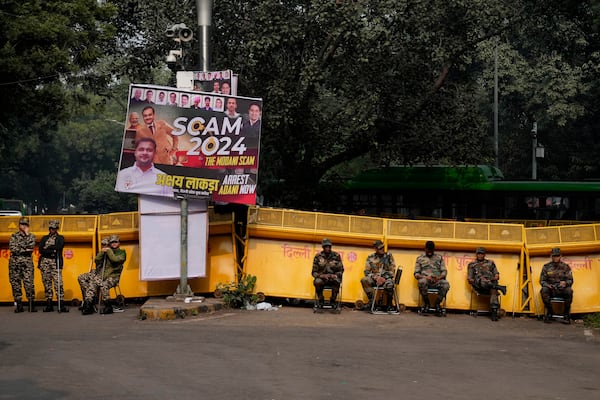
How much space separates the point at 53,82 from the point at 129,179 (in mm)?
17655

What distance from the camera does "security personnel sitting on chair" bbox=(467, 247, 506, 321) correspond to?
1697 cm

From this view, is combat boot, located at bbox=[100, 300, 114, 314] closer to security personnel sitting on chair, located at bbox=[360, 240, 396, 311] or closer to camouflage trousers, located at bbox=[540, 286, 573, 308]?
security personnel sitting on chair, located at bbox=[360, 240, 396, 311]

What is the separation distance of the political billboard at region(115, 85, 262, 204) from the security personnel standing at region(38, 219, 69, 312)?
1.60m

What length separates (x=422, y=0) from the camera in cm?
2878

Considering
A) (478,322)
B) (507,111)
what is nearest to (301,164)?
(478,322)

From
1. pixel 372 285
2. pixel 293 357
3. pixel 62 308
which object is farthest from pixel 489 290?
pixel 62 308

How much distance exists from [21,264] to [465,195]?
19440 mm

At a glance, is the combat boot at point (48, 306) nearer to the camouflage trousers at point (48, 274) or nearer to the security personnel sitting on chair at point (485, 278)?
the camouflage trousers at point (48, 274)

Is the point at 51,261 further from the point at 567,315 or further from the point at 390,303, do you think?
the point at 567,315

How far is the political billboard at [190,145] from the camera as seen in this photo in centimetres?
1731

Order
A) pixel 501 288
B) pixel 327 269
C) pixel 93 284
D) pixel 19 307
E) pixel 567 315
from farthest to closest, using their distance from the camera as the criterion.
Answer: pixel 19 307, pixel 327 269, pixel 93 284, pixel 501 288, pixel 567 315

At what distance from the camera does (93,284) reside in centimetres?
1712

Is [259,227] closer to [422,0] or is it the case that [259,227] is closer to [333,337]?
[333,337]

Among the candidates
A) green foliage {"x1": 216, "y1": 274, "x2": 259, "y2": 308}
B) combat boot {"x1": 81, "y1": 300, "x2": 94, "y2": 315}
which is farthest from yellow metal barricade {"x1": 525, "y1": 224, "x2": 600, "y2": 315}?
combat boot {"x1": 81, "y1": 300, "x2": 94, "y2": 315}
